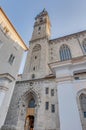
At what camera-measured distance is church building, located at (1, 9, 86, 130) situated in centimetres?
390

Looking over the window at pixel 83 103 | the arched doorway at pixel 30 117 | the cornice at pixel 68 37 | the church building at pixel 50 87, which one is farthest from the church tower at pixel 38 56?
the window at pixel 83 103

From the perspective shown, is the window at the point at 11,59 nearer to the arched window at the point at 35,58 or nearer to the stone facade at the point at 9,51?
the stone facade at the point at 9,51

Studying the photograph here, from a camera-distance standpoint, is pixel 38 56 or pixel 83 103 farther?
pixel 38 56

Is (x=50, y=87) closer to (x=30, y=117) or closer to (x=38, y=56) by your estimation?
(x=30, y=117)

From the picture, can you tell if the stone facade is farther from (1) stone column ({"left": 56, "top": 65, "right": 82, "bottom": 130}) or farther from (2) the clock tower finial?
(2) the clock tower finial

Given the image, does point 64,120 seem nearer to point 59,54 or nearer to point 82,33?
point 59,54

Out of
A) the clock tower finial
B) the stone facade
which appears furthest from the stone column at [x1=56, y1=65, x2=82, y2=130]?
the clock tower finial

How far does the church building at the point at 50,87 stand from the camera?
390 centimetres

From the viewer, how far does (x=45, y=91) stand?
1533cm

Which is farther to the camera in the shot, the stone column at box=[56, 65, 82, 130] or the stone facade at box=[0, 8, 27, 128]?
the stone facade at box=[0, 8, 27, 128]

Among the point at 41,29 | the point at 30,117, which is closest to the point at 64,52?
the point at 41,29

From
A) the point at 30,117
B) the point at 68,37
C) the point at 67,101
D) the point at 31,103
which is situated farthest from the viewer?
the point at 68,37

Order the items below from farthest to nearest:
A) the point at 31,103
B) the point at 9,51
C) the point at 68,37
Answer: the point at 68,37 → the point at 31,103 → the point at 9,51

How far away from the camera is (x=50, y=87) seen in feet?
50.5
